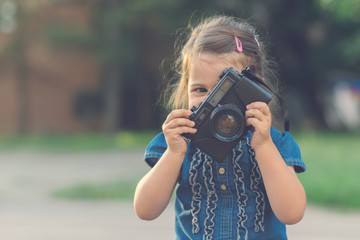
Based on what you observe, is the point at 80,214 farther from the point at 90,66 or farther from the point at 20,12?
the point at 90,66

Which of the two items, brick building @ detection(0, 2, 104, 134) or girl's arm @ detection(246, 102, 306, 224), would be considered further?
brick building @ detection(0, 2, 104, 134)

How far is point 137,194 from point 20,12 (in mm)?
13693

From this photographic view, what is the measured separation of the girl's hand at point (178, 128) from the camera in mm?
1479

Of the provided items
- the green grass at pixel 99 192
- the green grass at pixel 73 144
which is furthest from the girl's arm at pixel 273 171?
the green grass at pixel 73 144

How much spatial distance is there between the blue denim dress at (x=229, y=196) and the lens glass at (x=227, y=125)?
18 centimetres

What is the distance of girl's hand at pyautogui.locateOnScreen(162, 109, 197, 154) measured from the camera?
1.48m

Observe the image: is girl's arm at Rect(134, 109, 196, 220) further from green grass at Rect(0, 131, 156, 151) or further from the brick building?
the brick building

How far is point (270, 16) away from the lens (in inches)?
602

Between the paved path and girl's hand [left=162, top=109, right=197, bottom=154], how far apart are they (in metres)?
2.15

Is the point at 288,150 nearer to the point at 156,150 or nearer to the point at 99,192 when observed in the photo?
the point at 156,150

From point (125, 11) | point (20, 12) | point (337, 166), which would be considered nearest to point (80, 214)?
point (337, 166)

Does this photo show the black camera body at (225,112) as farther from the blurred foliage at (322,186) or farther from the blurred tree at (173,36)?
the blurred tree at (173,36)

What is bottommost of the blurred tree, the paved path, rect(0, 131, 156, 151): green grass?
the paved path

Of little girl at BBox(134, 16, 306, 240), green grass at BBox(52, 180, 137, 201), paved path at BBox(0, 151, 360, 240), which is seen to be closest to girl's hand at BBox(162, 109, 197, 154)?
little girl at BBox(134, 16, 306, 240)
